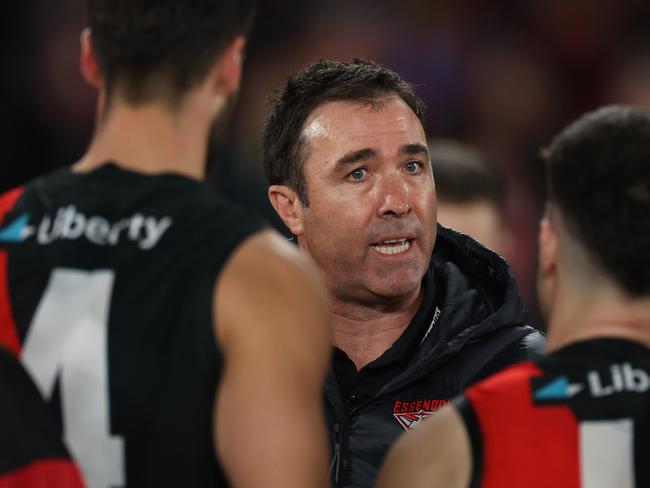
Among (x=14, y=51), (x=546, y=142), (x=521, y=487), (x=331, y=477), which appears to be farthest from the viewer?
(x=546, y=142)

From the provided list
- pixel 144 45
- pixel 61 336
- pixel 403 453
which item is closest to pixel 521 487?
pixel 403 453

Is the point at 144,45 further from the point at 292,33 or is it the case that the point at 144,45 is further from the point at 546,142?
the point at 546,142

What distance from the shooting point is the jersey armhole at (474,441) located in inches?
88.7

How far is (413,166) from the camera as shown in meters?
3.75

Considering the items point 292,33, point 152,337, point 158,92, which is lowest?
point 152,337

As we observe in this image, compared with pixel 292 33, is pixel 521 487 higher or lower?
lower

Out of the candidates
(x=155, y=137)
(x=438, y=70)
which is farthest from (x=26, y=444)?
(x=438, y=70)

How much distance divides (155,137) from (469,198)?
3.65 meters

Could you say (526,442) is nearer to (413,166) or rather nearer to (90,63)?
(90,63)

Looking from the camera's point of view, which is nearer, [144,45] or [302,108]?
[144,45]

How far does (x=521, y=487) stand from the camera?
224 cm

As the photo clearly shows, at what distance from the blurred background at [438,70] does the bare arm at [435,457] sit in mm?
4846

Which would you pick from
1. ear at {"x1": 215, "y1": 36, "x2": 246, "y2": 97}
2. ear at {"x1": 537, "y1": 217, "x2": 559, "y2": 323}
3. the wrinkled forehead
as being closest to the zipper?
the wrinkled forehead

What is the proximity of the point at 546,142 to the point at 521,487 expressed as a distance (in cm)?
638
